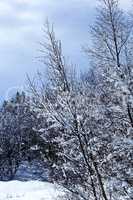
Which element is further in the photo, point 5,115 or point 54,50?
point 5,115

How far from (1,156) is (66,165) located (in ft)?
156

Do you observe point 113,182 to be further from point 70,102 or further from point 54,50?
point 54,50

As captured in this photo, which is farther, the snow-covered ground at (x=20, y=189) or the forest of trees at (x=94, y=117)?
the snow-covered ground at (x=20, y=189)

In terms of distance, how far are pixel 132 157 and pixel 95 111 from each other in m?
1.61

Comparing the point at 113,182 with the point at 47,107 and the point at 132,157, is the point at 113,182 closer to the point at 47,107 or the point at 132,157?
the point at 132,157

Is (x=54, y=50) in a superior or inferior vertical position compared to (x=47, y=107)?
superior

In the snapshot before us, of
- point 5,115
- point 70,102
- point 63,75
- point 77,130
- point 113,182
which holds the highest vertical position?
point 5,115

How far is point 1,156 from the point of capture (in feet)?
194

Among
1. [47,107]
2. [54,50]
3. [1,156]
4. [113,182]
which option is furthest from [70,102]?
[1,156]

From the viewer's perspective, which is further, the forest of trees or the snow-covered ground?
the snow-covered ground

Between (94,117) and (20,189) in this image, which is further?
(20,189)

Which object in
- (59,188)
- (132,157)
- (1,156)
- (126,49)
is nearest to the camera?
(132,157)

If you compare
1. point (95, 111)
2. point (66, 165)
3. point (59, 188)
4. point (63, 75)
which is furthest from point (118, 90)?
point (59, 188)

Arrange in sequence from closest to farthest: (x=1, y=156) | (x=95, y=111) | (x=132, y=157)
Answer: (x=132, y=157)
(x=95, y=111)
(x=1, y=156)
